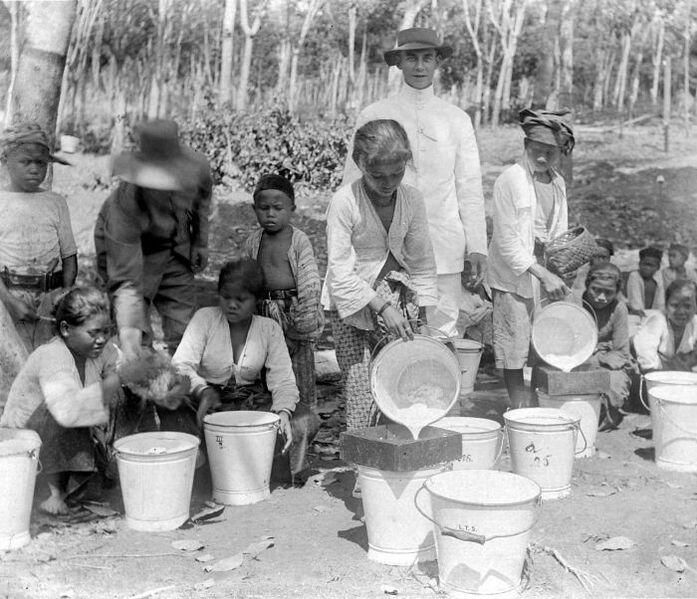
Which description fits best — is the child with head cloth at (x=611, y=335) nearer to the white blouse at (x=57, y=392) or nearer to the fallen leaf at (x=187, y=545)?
the fallen leaf at (x=187, y=545)

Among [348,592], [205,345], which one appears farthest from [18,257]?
[348,592]

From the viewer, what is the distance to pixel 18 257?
4.40 metres

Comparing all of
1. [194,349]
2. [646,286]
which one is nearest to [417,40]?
[194,349]

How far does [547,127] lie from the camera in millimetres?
5117

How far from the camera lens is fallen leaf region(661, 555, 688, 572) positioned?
10.9ft

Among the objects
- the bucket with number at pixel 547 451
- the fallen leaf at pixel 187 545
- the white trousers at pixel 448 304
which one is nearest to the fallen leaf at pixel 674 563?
the bucket with number at pixel 547 451

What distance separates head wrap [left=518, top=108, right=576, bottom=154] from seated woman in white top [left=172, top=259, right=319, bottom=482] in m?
1.95

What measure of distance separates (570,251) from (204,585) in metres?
3.09

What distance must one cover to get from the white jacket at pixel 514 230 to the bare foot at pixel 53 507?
2.85 meters

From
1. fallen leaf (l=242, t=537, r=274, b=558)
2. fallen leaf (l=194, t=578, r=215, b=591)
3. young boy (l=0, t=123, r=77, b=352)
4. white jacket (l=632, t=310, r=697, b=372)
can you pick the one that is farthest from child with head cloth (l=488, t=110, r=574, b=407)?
fallen leaf (l=194, t=578, r=215, b=591)

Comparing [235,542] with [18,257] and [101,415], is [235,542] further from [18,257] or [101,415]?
[18,257]

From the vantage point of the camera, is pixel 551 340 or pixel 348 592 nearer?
pixel 348 592

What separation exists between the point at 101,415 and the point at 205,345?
790 millimetres

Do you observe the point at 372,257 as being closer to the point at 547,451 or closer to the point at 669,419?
the point at 547,451
